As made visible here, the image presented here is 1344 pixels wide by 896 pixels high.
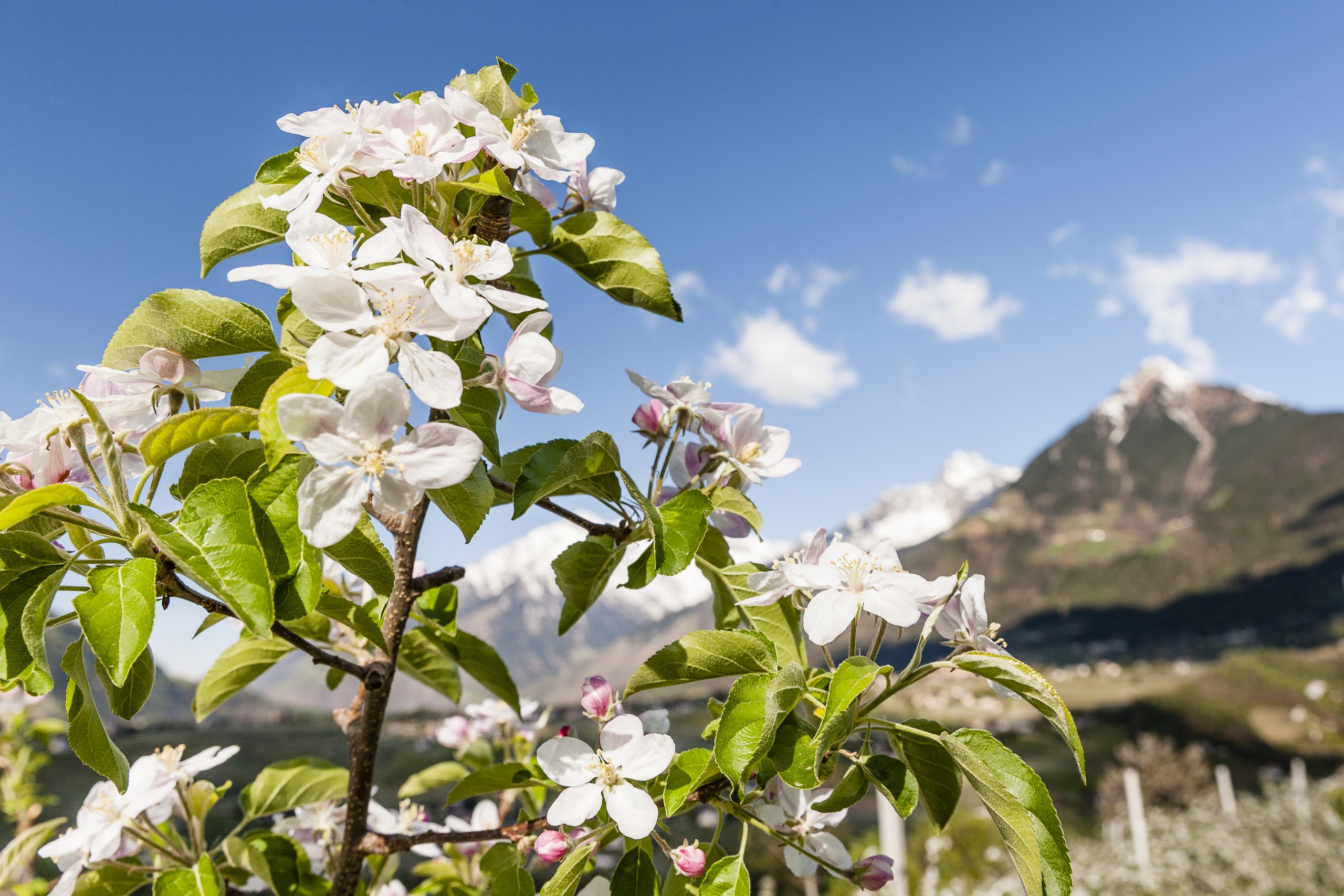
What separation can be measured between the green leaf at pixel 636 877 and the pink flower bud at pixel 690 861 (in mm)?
22

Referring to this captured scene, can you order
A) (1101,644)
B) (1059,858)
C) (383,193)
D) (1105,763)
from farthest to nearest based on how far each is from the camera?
(1101,644) → (1105,763) → (383,193) → (1059,858)

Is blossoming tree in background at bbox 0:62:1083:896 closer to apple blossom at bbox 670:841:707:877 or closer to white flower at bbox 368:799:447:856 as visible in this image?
apple blossom at bbox 670:841:707:877

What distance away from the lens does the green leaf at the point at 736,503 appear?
742 mm

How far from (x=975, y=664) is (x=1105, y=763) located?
20028 mm

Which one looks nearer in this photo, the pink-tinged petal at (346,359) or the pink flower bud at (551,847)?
the pink-tinged petal at (346,359)

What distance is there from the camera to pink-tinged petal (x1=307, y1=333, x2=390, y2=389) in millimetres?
448

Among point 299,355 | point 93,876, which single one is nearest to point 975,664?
point 299,355

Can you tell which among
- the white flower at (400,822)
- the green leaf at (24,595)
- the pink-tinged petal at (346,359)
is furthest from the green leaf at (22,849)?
the pink-tinged petal at (346,359)

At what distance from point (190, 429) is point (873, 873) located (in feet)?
2.23

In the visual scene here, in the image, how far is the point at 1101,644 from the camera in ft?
137

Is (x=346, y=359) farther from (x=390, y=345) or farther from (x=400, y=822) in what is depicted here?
(x=400, y=822)

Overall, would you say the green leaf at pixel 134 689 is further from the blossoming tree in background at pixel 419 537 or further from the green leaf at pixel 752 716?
the green leaf at pixel 752 716

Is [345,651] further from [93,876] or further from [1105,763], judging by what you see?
[1105,763]

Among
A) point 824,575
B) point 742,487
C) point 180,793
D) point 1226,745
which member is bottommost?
point 180,793
